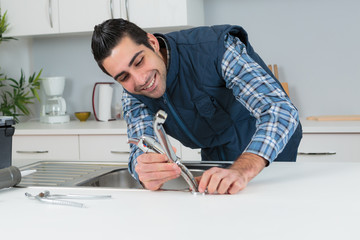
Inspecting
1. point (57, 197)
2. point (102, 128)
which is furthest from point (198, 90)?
point (102, 128)

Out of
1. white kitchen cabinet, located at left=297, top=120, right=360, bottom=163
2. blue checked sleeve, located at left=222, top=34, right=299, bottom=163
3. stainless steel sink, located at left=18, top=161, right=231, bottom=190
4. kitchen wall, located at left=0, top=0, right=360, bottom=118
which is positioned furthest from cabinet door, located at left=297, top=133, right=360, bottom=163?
blue checked sleeve, located at left=222, top=34, right=299, bottom=163

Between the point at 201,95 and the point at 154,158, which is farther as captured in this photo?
the point at 201,95

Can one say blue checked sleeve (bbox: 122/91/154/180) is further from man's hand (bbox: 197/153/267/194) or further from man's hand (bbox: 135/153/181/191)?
man's hand (bbox: 197/153/267/194)

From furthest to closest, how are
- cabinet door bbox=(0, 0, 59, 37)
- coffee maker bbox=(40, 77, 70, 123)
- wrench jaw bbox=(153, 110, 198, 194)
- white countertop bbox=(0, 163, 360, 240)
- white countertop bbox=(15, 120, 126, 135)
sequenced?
1. coffee maker bbox=(40, 77, 70, 123)
2. cabinet door bbox=(0, 0, 59, 37)
3. white countertop bbox=(15, 120, 126, 135)
4. wrench jaw bbox=(153, 110, 198, 194)
5. white countertop bbox=(0, 163, 360, 240)

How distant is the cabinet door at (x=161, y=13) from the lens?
2955mm

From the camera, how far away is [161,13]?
2.99 meters

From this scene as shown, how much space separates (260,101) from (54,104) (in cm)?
237

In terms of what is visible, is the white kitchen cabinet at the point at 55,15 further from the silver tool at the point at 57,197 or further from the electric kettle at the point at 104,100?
the silver tool at the point at 57,197

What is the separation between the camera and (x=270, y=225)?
2.97 ft

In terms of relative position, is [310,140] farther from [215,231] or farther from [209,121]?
[215,231]

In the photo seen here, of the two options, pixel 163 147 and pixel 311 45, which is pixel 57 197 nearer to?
pixel 163 147

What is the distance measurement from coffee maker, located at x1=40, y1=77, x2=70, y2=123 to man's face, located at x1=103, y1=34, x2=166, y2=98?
2012 millimetres

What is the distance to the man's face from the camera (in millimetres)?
1412

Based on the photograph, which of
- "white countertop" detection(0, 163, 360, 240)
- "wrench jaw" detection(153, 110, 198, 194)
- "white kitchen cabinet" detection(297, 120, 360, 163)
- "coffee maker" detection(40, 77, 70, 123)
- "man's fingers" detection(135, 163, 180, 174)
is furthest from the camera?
"coffee maker" detection(40, 77, 70, 123)
